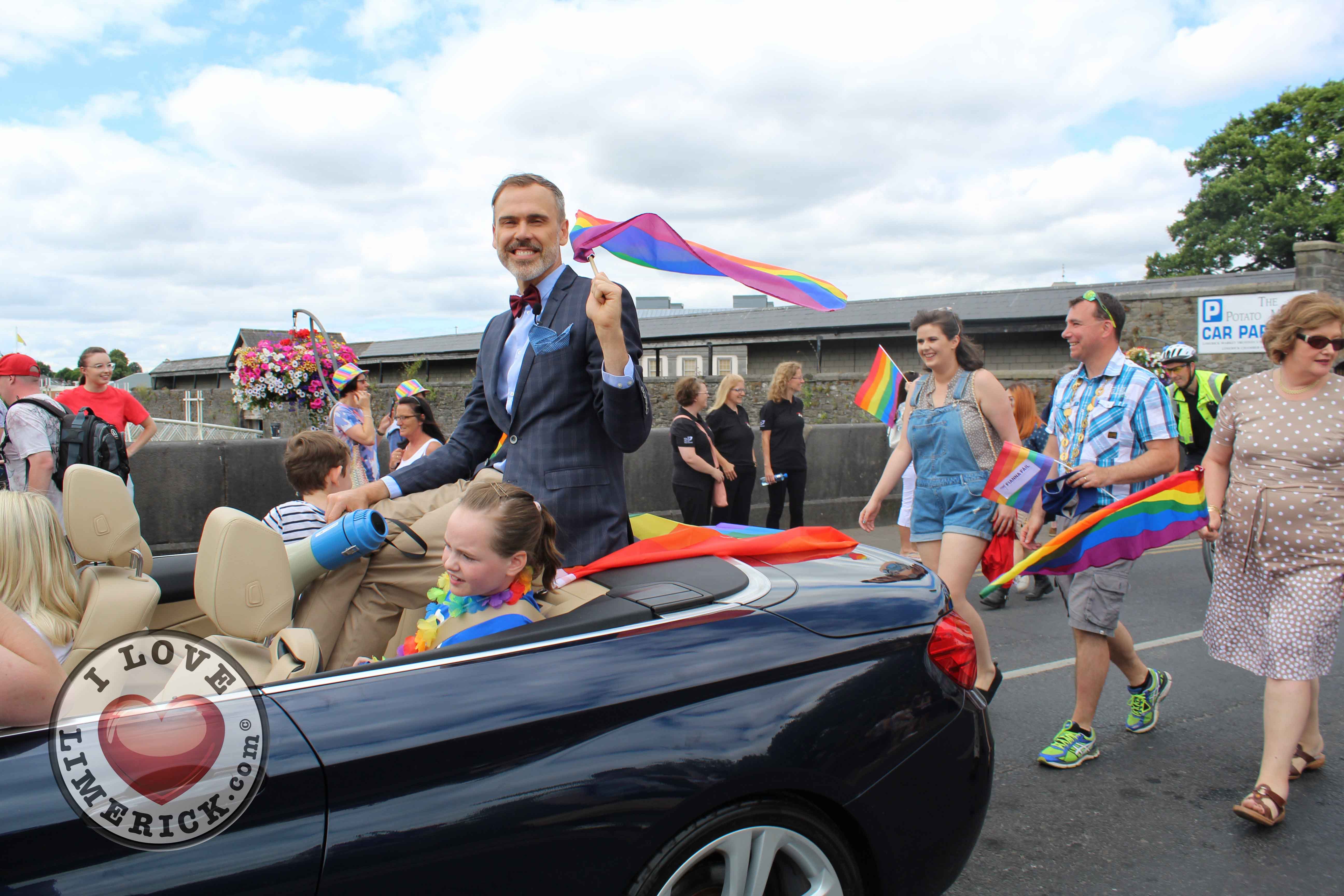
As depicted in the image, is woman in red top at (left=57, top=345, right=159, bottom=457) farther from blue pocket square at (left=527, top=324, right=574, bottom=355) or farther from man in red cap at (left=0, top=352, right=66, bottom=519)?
blue pocket square at (left=527, top=324, right=574, bottom=355)

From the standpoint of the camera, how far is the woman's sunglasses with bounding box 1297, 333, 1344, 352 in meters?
3.23

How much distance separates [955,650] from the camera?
2.35 meters

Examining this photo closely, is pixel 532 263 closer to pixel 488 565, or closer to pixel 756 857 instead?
pixel 488 565

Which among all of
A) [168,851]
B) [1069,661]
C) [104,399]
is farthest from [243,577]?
[104,399]

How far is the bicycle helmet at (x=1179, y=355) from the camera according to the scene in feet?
26.6

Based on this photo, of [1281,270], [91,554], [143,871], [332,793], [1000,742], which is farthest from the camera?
[1281,270]

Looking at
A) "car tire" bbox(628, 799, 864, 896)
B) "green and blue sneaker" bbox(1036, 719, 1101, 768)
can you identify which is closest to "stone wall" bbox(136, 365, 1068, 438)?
"green and blue sneaker" bbox(1036, 719, 1101, 768)

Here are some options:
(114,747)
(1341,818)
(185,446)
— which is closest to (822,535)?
(114,747)

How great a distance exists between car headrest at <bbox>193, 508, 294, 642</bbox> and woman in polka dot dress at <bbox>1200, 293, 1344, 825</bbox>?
3.34 meters

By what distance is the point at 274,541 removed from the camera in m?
2.07

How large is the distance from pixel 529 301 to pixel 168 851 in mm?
1889

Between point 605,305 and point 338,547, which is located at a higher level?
point 605,305

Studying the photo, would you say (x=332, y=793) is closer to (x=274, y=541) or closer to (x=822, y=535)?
(x=274, y=541)

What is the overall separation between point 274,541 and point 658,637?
957mm
